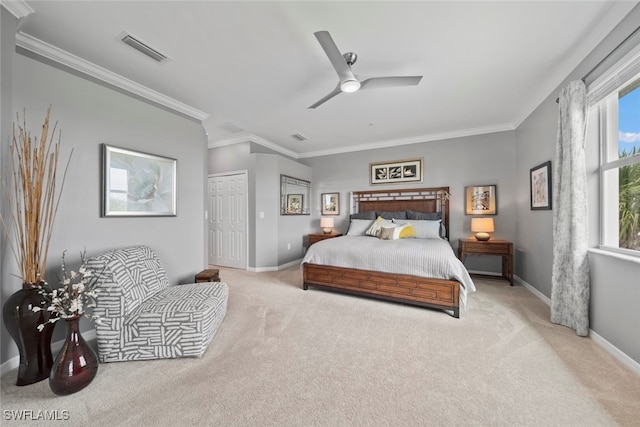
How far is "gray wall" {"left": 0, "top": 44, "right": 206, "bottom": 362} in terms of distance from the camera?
1927mm

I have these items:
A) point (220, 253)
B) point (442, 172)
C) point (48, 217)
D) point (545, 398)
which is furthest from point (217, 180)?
point (545, 398)

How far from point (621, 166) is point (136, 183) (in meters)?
4.75

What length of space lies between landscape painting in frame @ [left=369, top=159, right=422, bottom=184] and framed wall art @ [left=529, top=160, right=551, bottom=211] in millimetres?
1824

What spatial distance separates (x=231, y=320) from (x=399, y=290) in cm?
205

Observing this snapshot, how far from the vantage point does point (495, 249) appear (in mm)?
3689

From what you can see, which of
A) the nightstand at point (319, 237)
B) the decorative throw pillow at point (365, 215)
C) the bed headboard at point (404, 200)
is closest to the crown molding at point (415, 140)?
the bed headboard at point (404, 200)

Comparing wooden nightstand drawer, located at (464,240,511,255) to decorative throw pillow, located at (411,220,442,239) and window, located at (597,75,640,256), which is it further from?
window, located at (597,75,640,256)

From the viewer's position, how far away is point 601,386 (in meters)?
1.55

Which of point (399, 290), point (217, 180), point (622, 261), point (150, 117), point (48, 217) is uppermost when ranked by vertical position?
point (150, 117)

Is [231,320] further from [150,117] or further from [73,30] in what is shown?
[73,30]

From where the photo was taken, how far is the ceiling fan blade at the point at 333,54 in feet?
5.65

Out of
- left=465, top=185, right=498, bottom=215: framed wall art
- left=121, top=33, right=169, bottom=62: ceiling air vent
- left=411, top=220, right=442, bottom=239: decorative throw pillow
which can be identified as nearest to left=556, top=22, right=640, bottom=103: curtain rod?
left=465, top=185, right=498, bottom=215: framed wall art

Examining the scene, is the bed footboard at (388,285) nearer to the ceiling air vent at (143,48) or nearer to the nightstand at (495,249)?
the nightstand at (495,249)

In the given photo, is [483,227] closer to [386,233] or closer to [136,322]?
[386,233]
